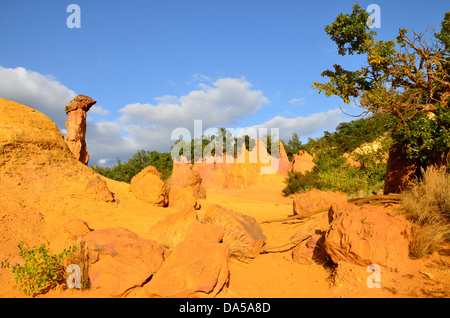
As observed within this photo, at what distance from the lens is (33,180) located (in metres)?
7.10

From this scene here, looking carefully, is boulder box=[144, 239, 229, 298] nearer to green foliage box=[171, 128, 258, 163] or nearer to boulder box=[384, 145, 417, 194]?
boulder box=[384, 145, 417, 194]

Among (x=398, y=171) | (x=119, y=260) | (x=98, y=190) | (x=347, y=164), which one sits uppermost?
(x=347, y=164)

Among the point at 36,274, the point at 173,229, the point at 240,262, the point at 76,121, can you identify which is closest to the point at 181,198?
the point at 173,229

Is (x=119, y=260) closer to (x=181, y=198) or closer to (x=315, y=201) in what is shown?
(x=181, y=198)

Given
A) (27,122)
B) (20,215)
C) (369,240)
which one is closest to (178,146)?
(27,122)

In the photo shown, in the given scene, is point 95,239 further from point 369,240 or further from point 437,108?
point 437,108

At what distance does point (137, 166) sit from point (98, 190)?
18.9 m

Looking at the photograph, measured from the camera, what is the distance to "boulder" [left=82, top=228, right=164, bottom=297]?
13.1 feet

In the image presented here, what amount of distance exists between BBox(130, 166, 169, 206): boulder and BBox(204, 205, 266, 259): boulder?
3.60 m

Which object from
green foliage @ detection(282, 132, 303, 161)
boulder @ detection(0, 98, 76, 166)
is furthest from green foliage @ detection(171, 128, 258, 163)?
boulder @ detection(0, 98, 76, 166)

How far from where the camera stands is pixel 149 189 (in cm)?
987

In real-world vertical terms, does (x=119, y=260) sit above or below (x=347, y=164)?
below

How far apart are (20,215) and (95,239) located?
2.67 meters
